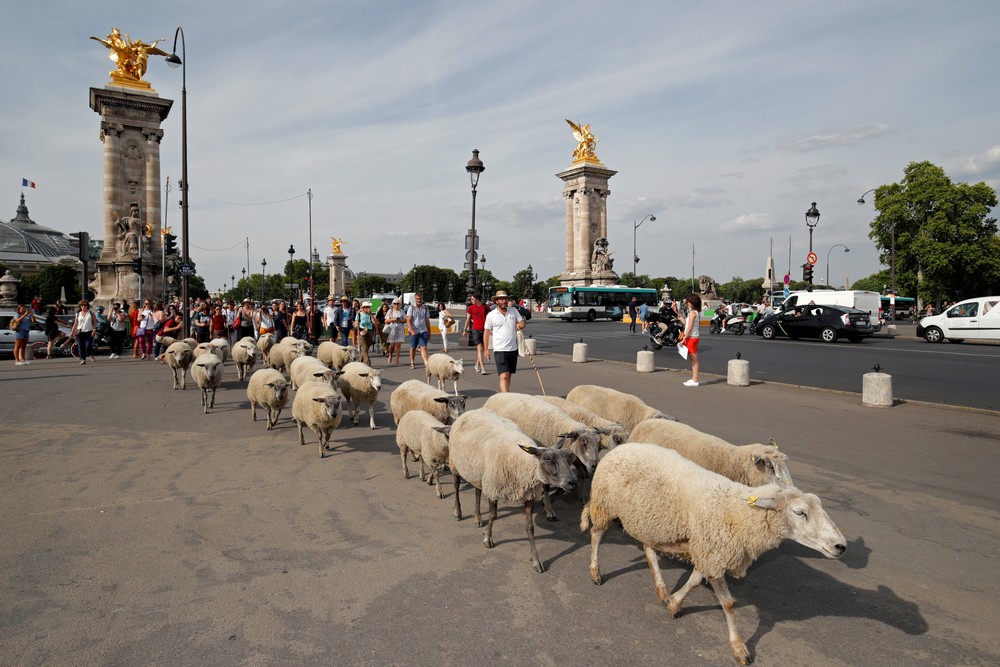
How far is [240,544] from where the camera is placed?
4.86 m

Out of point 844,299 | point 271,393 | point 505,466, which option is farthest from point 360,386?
point 844,299

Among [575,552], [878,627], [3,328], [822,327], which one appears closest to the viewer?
[878,627]

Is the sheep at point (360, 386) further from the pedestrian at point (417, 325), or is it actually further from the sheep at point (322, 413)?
the pedestrian at point (417, 325)

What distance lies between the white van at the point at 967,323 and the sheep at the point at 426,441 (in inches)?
1040

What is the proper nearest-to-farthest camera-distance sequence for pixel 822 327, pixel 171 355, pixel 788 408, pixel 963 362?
pixel 788 408 → pixel 171 355 → pixel 963 362 → pixel 822 327

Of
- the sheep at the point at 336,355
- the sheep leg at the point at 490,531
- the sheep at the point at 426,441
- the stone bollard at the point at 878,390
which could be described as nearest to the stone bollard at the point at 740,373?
the stone bollard at the point at 878,390

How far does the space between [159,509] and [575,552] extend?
394 cm

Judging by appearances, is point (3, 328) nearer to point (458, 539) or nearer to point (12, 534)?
point (12, 534)

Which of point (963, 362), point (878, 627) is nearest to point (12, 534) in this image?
point (878, 627)

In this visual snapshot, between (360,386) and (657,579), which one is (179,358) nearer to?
(360,386)

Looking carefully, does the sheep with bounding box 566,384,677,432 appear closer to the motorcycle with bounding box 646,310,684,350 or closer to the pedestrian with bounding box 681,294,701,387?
the pedestrian with bounding box 681,294,701,387

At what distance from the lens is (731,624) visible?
3.51 m

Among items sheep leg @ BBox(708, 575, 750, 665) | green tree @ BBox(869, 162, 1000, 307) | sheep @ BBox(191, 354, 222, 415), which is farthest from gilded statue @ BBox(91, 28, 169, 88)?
green tree @ BBox(869, 162, 1000, 307)

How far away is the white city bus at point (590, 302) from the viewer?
174ft
